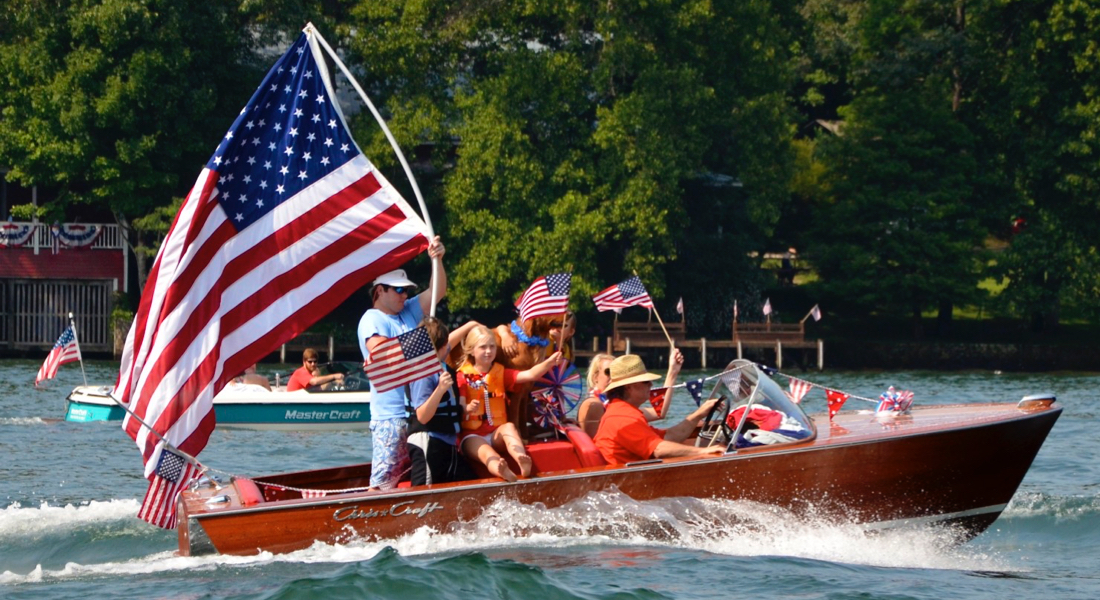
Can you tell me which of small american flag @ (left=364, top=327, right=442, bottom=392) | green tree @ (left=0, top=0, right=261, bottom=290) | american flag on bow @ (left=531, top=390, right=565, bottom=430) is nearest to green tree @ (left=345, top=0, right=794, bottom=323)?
green tree @ (left=0, top=0, right=261, bottom=290)

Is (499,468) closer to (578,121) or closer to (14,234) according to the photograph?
(578,121)

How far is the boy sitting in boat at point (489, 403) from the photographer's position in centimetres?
1102

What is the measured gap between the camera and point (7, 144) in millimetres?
40875

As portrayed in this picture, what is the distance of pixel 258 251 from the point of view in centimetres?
1120

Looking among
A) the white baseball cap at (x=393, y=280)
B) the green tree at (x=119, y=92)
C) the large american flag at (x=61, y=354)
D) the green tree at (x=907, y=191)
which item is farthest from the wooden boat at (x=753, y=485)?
the green tree at (x=907, y=191)

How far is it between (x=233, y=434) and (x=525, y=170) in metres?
19.7

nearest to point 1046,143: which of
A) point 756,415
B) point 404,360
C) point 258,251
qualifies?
point 756,415

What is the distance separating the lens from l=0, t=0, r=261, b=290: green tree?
4000 centimetres

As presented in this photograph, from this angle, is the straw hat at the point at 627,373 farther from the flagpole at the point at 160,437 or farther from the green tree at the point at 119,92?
the green tree at the point at 119,92

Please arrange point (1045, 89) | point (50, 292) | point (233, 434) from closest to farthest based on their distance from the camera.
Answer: point (233, 434)
point (50, 292)
point (1045, 89)

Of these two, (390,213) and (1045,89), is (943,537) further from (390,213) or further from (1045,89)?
(1045,89)

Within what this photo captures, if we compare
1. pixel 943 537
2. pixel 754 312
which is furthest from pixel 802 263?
pixel 943 537

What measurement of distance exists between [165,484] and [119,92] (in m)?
30.9

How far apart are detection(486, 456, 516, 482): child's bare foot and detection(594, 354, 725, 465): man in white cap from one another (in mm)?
849
